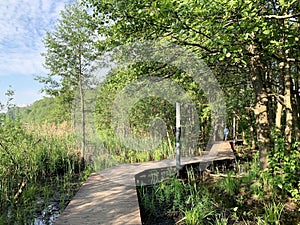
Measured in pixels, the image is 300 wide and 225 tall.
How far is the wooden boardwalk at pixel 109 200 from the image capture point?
287 cm

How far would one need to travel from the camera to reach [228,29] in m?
2.20

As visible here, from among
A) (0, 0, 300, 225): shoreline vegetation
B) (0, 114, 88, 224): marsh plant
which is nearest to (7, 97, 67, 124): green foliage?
(0, 0, 300, 225): shoreline vegetation

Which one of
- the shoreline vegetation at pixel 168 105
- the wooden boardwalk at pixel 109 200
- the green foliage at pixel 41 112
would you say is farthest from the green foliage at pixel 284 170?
the green foliage at pixel 41 112

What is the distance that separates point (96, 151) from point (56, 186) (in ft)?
7.03

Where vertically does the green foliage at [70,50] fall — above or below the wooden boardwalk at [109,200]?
above

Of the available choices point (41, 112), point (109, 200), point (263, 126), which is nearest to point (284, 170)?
point (263, 126)

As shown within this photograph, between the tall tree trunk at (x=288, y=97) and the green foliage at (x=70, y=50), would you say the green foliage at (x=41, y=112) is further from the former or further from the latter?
the tall tree trunk at (x=288, y=97)

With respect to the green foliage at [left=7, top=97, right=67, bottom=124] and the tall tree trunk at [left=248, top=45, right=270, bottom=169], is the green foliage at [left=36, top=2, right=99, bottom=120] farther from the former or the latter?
the tall tree trunk at [left=248, top=45, right=270, bottom=169]

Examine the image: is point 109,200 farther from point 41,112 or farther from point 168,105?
point 41,112

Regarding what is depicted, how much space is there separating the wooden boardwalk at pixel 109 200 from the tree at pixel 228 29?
6.30 ft

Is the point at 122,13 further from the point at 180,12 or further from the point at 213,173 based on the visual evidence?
Result: the point at 213,173

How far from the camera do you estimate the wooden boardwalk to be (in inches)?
113

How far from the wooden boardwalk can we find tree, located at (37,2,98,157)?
6.17 ft

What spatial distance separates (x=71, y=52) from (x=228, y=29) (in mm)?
4873
